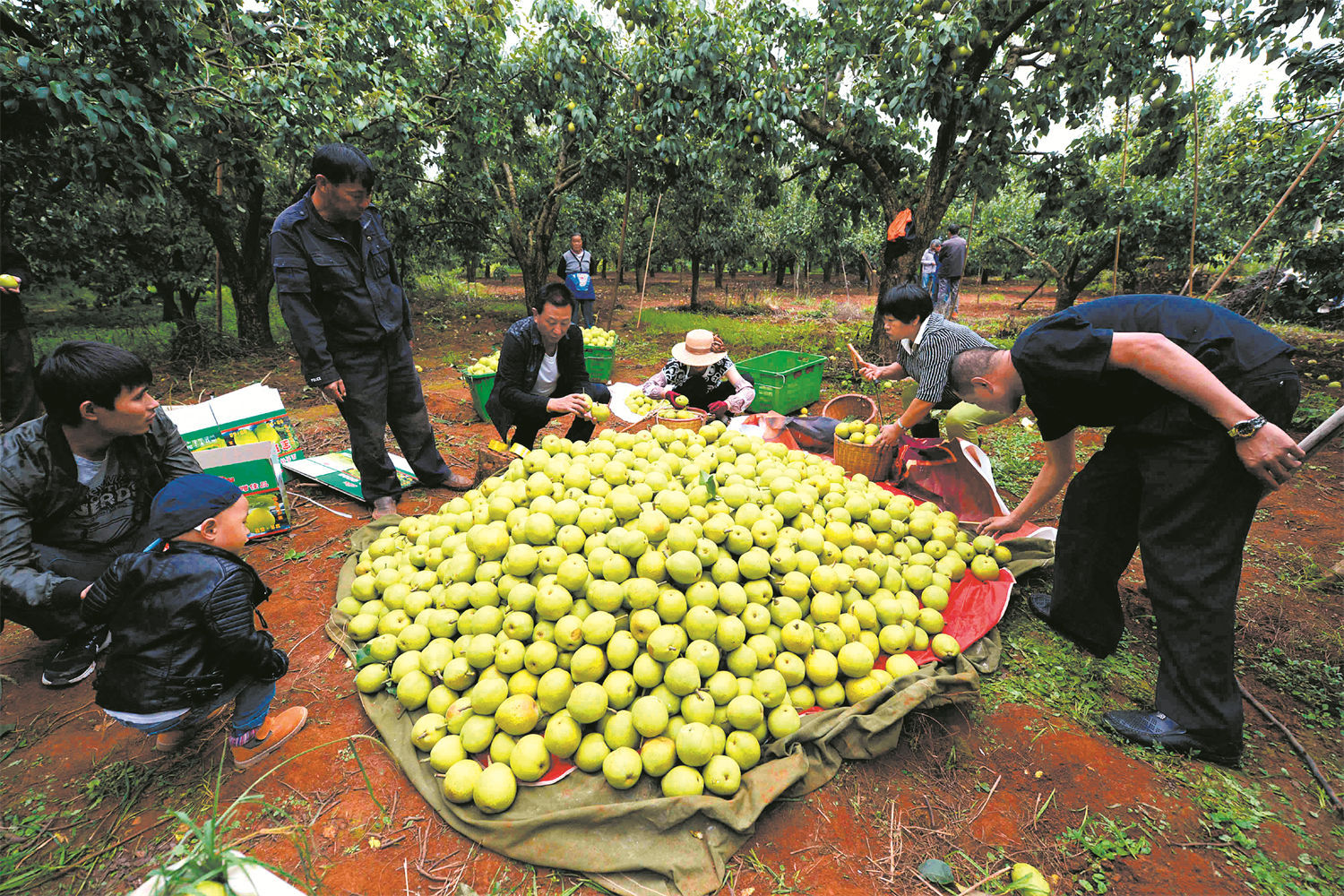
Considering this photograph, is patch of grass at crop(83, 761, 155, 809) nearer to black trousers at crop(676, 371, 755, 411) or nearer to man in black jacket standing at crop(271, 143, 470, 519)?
man in black jacket standing at crop(271, 143, 470, 519)

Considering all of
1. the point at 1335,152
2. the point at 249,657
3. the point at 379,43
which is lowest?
the point at 249,657

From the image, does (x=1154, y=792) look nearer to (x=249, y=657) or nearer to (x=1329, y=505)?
(x=249, y=657)

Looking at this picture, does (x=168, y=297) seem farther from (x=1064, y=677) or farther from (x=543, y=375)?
(x=1064, y=677)

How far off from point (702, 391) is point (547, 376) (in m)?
1.70

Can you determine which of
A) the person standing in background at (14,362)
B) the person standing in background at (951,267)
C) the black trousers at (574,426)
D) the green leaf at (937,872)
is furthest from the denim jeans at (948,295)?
the person standing in background at (14,362)

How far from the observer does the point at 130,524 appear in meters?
3.11

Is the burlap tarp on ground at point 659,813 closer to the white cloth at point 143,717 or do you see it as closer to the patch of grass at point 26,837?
the white cloth at point 143,717

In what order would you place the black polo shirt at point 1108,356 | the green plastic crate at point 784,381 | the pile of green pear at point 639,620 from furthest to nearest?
the green plastic crate at point 784,381 → the black polo shirt at point 1108,356 → the pile of green pear at point 639,620

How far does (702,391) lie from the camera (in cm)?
579

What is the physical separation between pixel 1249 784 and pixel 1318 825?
8.4 inches

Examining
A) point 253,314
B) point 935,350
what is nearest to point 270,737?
point 935,350

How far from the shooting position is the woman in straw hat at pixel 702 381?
550 cm

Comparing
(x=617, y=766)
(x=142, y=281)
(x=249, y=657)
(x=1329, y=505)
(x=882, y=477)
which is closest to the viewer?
(x=617, y=766)

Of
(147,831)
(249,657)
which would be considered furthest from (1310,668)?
(147,831)
